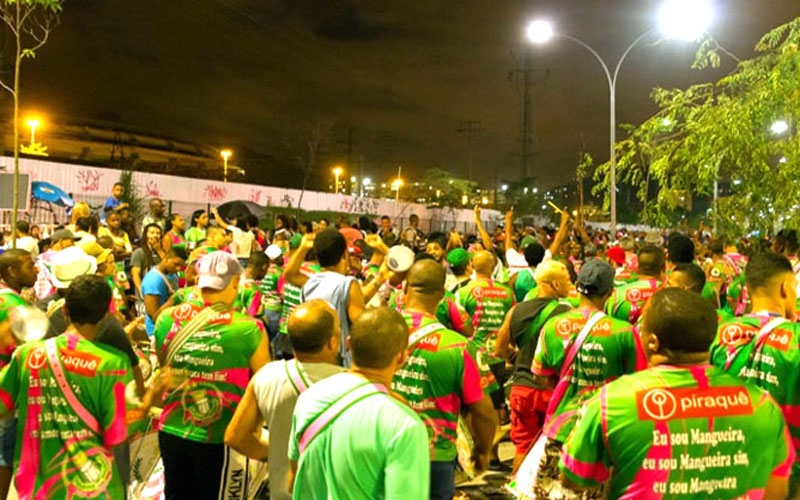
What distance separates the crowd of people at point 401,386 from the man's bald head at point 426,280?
14 mm

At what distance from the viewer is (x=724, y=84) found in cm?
1068

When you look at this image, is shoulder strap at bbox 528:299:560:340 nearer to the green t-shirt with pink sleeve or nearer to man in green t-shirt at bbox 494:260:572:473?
man in green t-shirt at bbox 494:260:572:473

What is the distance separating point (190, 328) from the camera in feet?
13.5

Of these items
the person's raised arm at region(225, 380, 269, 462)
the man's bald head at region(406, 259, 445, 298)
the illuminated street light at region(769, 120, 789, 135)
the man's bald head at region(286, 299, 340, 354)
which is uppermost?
the illuminated street light at region(769, 120, 789, 135)

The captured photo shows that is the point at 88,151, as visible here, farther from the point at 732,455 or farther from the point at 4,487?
the point at 732,455

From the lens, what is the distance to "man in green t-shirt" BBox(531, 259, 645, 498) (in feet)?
14.8

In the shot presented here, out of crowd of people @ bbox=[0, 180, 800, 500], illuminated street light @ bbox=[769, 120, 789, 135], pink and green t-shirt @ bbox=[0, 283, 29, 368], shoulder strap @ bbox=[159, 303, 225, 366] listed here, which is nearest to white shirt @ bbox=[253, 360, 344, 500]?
crowd of people @ bbox=[0, 180, 800, 500]

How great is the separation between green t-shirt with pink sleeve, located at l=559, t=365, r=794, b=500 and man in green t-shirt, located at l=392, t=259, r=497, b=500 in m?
1.24

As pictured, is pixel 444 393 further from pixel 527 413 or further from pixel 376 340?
pixel 527 413

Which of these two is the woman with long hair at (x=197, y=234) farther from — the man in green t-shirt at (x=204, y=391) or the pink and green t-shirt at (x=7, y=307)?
the man in green t-shirt at (x=204, y=391)

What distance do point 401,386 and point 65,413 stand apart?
5.82ft

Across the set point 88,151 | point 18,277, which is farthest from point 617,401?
point 88,151

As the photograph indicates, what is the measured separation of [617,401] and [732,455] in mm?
476

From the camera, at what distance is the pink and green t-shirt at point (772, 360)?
3.80 meters
